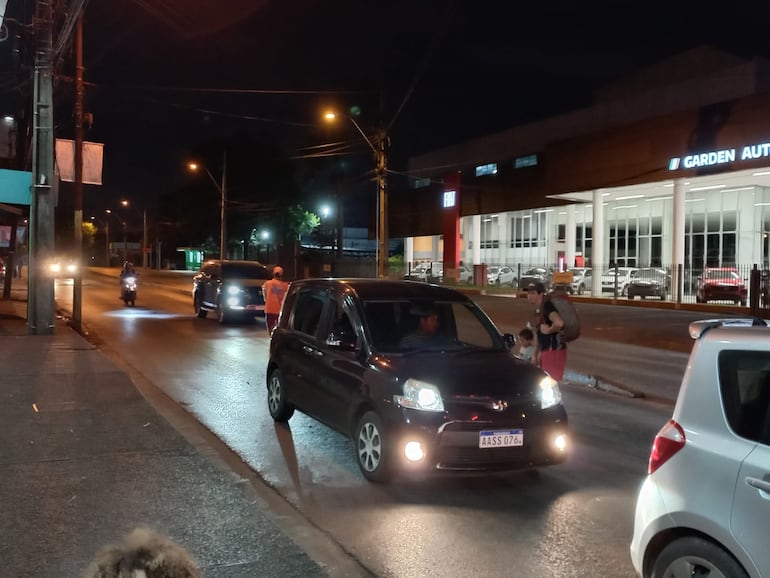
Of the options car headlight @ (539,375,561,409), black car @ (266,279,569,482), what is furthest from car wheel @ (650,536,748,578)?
car headlight @ (539,375,561,409)

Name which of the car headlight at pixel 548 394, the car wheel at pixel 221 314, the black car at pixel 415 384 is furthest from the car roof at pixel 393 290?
the car wheel at pixel 221 314

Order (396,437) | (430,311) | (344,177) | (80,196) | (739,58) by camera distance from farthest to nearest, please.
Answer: (344,177)
(739,58)
(80,196)
(430,311)
(396,437)

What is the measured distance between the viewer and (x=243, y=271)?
848 inches

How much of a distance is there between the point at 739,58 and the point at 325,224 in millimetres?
50821

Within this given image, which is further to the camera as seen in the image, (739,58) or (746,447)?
(739,58)

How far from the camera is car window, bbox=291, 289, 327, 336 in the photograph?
7602mm

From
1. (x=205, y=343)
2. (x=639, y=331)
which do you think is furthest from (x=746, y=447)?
(x=639, y=331)

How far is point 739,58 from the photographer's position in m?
49.1

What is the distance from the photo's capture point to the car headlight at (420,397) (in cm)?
577

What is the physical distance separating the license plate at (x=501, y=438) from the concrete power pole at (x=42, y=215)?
43.0 ft

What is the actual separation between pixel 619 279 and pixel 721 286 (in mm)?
6097

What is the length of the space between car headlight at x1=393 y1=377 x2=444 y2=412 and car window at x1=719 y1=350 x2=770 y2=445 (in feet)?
8.75

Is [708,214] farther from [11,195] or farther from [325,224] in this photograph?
[325,224]

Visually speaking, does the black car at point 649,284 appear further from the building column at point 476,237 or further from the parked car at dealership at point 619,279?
the building column at point 476,237
